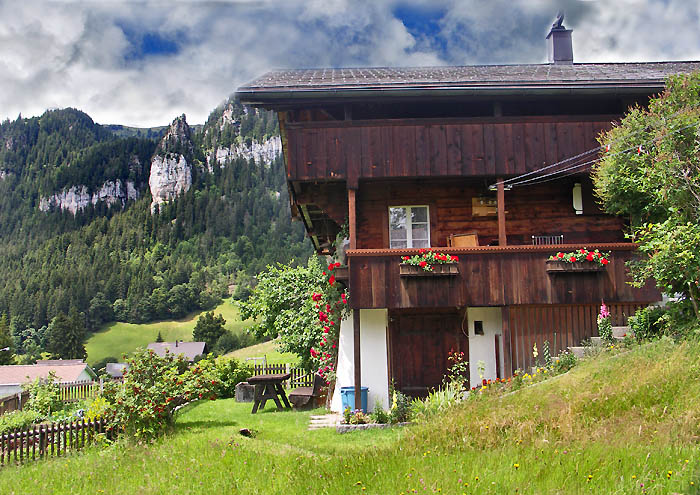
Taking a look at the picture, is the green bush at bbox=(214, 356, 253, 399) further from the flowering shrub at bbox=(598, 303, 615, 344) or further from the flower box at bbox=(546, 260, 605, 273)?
the flowering shrub at bbox=(598, 303, 615, 344)

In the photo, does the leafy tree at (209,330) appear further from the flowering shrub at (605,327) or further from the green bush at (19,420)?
the flowering shrub at (605,327)

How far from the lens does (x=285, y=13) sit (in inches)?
282

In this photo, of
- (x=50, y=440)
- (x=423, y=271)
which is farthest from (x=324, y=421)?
(x=50, y=440)

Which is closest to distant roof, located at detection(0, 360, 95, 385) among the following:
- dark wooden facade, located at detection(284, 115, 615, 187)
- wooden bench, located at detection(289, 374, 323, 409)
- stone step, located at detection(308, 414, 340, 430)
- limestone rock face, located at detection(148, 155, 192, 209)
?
wooden bench, located at detection(289, 374, 323, 409)

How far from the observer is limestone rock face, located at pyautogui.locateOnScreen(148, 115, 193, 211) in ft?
606

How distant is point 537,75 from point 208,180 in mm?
179116

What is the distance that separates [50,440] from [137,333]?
114 m

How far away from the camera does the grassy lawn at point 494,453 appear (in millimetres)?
7277

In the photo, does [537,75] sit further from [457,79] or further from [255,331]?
[255,331]

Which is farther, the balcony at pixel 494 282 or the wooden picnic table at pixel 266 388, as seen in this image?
the wooden picnic table at pixel 266 388

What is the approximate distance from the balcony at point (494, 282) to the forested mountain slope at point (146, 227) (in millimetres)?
114296

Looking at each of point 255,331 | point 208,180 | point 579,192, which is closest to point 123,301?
point 208,180

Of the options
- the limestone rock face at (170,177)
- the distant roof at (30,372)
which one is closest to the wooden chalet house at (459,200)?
the distant roof at (30,372)

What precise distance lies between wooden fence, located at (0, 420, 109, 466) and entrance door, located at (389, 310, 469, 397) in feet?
22.1
